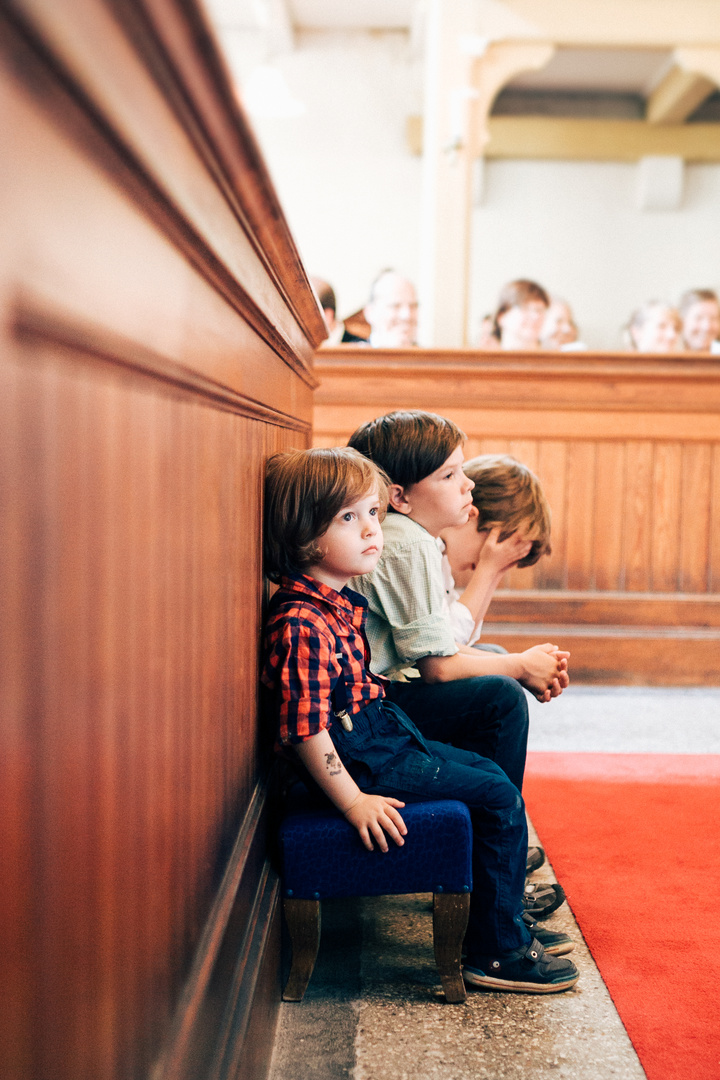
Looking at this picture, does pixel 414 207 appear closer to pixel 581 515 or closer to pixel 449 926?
pixel 581 515

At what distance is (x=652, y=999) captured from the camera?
1.34 metres

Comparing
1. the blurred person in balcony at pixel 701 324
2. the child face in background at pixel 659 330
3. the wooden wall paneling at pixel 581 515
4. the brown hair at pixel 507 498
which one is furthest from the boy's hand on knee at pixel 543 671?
the blurred person in balcony at pixel 701 324

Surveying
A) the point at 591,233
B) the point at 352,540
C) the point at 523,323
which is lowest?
the point at 352,540

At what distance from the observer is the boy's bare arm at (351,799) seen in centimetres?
120

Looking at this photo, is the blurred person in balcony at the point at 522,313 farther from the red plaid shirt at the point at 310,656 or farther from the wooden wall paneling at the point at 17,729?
the wooden wall paneling at the point at 17,729

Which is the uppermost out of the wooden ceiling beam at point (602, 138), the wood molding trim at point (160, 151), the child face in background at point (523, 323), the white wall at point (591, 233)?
the wooden ceiling beam at point (602, 138)

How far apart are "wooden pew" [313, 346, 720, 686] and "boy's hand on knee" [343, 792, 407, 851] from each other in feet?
7.01

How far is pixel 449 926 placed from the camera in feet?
4.22

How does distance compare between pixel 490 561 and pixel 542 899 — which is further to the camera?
pixel 490 561

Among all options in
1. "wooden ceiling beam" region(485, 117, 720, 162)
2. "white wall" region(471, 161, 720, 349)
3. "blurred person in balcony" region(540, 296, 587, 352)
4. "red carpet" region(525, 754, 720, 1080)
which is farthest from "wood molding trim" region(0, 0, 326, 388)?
"wooden ceiling beam" region(485, 117, 720, 162)

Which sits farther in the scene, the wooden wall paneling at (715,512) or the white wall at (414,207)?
the white wall at (414,207)

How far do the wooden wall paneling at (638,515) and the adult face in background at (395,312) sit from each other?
1.07m

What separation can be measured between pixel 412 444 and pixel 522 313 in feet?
8.06

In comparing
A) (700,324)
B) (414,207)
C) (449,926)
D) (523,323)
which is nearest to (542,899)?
(449,926)
